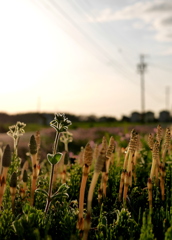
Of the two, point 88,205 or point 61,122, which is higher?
point 61,122

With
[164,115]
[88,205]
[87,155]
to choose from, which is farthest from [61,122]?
[164,115]

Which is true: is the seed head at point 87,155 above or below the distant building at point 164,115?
below

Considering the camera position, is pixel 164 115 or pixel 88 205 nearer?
pixel 88 205

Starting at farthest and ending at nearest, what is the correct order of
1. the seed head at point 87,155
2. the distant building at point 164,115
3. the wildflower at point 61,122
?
Answer: 1. the distant building at point 164,115
2. the wildflower at point 61,122
3. the seed head at point 87,155

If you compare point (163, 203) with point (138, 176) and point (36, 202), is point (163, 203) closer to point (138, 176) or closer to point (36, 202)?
point (138, 176)

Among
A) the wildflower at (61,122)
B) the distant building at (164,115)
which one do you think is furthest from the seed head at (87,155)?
the distant building at (164,115)

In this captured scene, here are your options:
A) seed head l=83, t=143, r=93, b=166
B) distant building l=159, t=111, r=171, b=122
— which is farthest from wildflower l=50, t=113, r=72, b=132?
distant building l=159, t=111, r=171, b=122

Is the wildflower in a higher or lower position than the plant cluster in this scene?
higher

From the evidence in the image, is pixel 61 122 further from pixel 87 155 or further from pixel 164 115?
pixel 164 115

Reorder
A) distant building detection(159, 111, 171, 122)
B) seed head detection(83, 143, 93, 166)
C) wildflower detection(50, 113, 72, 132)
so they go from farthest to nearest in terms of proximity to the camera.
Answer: distant building detection(159, 111, 171, 122)
wildflower detection(50, 113, 72, 132)
seed head detection(83, 143, 93, 166)

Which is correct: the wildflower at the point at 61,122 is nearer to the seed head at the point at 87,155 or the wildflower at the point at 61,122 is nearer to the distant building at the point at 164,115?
the seed head at the point at 87,155

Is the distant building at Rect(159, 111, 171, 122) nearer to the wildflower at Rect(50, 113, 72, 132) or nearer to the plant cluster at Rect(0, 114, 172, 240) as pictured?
the plant cluster at Rect(0, 114, 172, 240)

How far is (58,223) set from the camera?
2219 millimetres

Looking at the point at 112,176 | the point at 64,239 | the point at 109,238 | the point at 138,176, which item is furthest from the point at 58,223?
the point at 138,176
